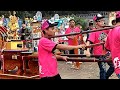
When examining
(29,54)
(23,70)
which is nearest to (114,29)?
(29,54)

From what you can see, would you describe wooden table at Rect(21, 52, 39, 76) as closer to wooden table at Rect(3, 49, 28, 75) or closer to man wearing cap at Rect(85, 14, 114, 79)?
wooden table at Rect(3, 49, 28, 75)

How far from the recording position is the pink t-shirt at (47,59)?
4.48m

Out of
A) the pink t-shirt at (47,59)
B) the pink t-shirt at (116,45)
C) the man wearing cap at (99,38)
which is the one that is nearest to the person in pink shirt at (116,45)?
the pink t-shirt at (116,45)

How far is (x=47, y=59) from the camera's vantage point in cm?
451

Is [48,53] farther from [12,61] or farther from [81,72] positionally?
[81,72]

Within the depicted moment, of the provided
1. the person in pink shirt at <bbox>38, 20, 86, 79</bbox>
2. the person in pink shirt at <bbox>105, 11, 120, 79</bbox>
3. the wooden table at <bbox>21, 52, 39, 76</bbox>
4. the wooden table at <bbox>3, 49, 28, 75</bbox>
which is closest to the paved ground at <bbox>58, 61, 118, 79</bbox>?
the wooden table at <bbox>21, 52, 39, 76</bbox>

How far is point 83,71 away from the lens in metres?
8.72

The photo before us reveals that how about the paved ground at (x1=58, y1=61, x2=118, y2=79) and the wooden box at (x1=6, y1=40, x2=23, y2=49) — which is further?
the paved ground at (x1=58, y1=61, x2=118, y2=79)

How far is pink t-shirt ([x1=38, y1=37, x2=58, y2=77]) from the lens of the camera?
14.7 ft

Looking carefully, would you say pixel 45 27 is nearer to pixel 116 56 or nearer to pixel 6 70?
pixel 116 56

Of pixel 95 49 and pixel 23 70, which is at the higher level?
pixel 95 49

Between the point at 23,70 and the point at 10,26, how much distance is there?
739 centimetres

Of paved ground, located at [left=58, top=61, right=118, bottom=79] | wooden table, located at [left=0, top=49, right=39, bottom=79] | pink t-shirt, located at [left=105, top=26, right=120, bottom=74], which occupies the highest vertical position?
pink t-shirt, located at [left=105, top=26, right=120, bottom=74]

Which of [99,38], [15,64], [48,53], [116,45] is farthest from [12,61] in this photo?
[116,45]
